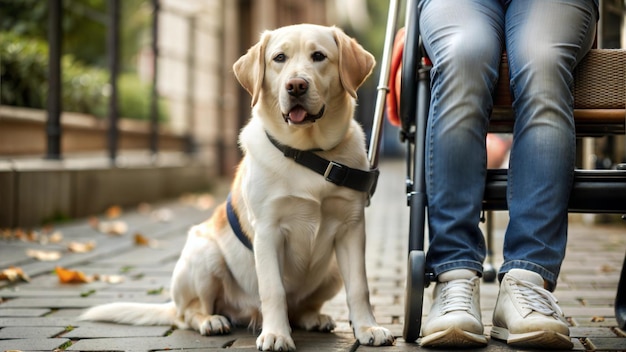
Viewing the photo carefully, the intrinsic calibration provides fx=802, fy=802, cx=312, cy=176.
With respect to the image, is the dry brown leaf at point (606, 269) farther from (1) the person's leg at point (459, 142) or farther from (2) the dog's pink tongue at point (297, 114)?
(2) the dog's pink tongue at point (297, 114)

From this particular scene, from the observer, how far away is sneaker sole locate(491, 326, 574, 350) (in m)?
2.25

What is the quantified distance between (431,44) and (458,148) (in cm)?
38

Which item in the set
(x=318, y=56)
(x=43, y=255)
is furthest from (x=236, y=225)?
(x=43, y=255)

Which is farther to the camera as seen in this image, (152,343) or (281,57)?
(281,57)

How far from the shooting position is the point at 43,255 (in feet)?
14.8

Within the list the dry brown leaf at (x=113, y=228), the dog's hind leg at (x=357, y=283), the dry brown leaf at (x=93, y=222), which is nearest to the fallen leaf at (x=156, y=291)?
the dog's hind leg at (x=357, y=283)

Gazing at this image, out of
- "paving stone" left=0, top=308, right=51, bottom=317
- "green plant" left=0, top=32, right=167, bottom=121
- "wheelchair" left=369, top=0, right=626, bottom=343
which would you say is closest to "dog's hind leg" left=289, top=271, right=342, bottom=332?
"wheelchair" left=369, top=0, right=626, bottom=343

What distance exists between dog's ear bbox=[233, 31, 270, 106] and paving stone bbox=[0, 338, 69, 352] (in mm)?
1042

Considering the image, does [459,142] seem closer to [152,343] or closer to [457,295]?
[457,295]

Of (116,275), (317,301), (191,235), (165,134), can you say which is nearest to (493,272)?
(317,301)

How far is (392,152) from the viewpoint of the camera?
2966cm

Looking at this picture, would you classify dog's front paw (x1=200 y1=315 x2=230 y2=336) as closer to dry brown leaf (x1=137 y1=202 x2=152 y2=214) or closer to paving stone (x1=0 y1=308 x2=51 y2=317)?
paving stone (x1=0 y1=308 x2=51 y2=317)

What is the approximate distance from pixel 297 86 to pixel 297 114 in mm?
98

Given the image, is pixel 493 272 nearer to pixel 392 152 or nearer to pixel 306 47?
pixel 306 47
